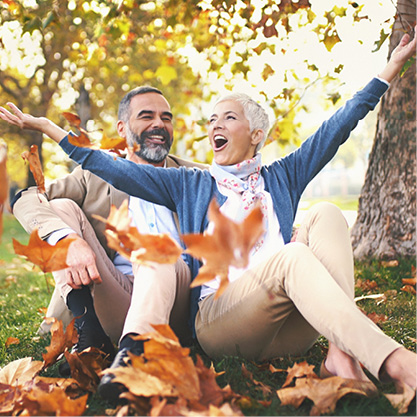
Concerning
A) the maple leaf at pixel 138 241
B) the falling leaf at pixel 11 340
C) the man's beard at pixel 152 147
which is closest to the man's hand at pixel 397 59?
the man's beard at pixel 152 147

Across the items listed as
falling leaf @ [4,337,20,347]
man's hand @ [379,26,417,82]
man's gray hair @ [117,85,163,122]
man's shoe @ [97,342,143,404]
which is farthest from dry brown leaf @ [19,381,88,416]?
man's gray hair @ [117,85,163,122]

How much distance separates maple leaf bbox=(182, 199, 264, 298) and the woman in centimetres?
51

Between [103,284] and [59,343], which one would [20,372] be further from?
[103,284]

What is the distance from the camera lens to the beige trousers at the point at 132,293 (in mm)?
1981

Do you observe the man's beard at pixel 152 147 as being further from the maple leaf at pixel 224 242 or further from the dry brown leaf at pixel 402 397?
the dry brown leaf at pixel 402 397

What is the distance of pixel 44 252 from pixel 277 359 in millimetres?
1124

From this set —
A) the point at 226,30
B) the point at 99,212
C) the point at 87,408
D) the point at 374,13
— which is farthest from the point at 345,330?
the point at 226,30

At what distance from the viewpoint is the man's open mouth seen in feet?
8.68

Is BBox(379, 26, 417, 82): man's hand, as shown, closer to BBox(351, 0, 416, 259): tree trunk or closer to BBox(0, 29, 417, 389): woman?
BBox(0, 29, 417, 389): woman

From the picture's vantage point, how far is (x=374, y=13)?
3557 millimetres

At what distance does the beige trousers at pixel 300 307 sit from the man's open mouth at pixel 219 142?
1.93 feet

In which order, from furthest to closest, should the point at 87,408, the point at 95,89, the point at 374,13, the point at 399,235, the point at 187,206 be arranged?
the point at 95,89 → the point at 399,235 → the point at 374,13 → the point at 187,206 → the point at 87,408

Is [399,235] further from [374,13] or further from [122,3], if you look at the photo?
[122,3]

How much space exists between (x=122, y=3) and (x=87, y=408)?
2.81m
